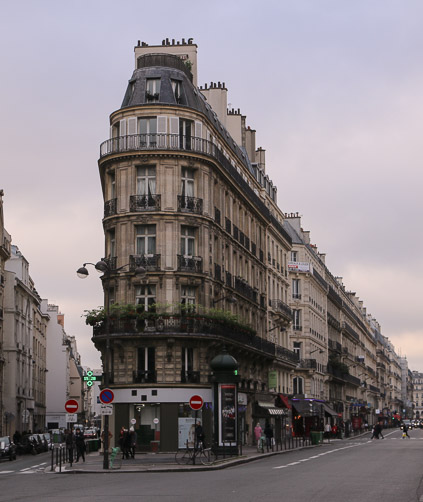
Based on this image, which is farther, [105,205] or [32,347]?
[32,347]

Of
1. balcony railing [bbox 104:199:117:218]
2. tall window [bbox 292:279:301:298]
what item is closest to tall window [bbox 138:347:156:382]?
balcony railing [bbox 104:199:117:218]

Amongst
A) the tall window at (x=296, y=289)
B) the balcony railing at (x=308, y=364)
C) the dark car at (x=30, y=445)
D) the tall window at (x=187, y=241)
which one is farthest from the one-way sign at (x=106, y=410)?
the tall window at (x=296, y=289)

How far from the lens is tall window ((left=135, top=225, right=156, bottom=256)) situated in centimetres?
4819

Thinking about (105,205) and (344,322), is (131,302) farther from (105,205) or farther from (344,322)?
(344,322)

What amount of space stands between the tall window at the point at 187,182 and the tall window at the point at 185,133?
1.21m

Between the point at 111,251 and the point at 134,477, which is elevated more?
the point at 111,251

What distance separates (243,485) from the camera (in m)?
23.3

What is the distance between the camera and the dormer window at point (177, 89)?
50969 millimetres

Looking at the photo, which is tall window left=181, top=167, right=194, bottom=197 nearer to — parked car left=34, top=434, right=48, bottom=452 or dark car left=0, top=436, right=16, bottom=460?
dark car left=0, top=436, right=16, bottom=460

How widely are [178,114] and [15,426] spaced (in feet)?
135

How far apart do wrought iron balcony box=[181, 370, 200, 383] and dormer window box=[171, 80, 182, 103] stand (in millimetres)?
14488

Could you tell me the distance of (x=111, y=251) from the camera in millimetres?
49312

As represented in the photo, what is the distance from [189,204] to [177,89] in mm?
6683

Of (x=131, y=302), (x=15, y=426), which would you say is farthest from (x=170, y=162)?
(x=15, y=426)
